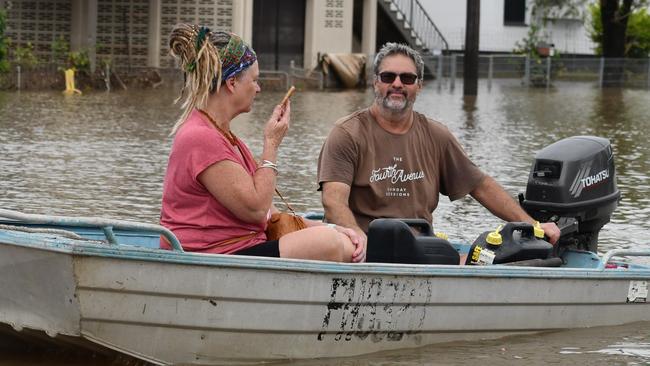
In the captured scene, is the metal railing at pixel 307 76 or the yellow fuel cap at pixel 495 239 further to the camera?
the metal railing at pixel 307 76

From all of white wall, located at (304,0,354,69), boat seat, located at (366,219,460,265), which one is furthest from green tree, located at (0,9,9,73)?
boat seat, located at (366,219,460,265)

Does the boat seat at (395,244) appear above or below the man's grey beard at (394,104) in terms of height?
below

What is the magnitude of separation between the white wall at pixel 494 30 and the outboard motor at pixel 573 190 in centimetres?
3862

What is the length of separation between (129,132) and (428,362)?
13682 millimetres

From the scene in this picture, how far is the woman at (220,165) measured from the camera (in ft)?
22.3

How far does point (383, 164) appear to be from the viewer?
8023 mm

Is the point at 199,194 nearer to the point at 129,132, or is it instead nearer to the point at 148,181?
the point at 148,181

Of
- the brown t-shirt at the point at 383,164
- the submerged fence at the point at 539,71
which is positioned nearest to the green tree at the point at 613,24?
the submerged fence at the point at 539,71

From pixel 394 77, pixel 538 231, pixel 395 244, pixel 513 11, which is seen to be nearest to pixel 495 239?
pixel 538 231

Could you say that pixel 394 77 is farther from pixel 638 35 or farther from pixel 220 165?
pixel 638 35

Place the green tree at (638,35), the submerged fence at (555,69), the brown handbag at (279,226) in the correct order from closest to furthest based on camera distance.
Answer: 1. the brown handbag at (279,226)
2. the submerged fence at (555,69)
3. the green tree at (638,35)

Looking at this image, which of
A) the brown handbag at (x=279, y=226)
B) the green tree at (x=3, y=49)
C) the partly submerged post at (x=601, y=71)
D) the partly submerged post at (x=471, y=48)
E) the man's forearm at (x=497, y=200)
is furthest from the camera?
the partly submerged post at (x=601, y=71)

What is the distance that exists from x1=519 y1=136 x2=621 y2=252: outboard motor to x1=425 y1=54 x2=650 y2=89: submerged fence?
31659 millimetres

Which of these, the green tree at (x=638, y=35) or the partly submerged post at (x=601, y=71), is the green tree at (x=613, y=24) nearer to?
the partly submerged post at (x=601, y=71)
